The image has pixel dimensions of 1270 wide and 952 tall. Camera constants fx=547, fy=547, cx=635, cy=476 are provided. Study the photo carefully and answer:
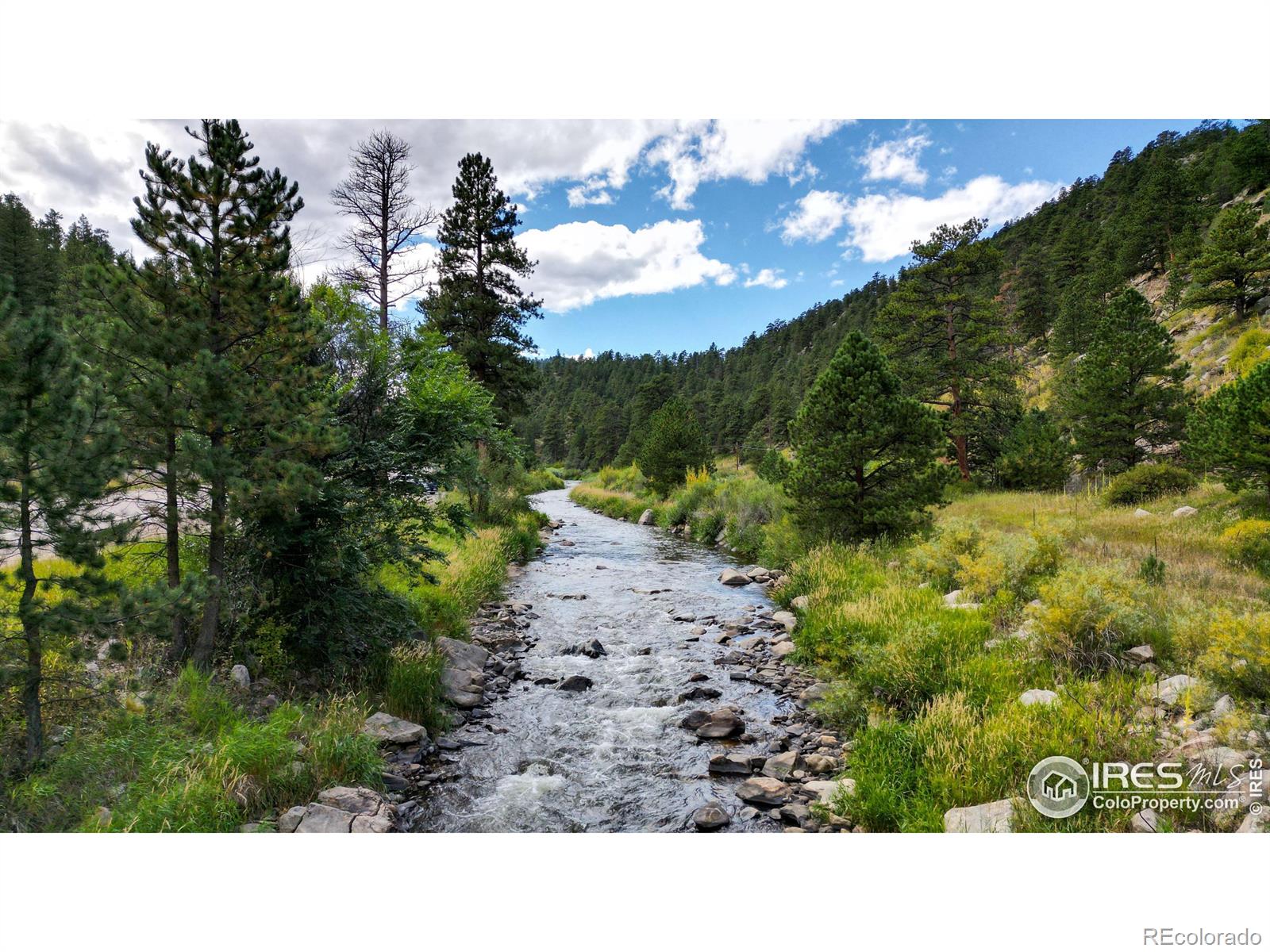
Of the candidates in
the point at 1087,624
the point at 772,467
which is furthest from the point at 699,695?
the point at 772,467

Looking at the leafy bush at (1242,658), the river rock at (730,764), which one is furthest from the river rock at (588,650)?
the leafy bush at (1242,658)

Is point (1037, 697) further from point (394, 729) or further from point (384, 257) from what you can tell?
point (384, 257)

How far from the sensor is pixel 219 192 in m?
6.06

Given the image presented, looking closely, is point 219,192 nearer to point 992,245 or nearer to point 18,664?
point 18,664

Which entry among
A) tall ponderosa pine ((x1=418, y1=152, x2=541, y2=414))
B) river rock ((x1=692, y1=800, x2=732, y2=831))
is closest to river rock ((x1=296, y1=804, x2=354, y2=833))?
river rock ((x1=692, y1=800, x2=732, y2=831))

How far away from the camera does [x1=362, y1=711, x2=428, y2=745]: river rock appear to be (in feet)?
22.0

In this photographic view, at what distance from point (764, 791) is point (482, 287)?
22453 millimetres

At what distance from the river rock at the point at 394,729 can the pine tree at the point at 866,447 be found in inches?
390

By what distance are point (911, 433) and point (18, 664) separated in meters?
14.2

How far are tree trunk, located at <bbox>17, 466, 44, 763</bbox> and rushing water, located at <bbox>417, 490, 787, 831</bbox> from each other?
130 inches

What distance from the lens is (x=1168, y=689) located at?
541 centimetres

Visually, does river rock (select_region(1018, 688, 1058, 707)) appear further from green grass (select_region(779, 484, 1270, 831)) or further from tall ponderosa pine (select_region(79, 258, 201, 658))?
tall ponderosa pine (select_region(79, 258, 201, 658))

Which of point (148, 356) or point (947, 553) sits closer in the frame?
point (148, 356)

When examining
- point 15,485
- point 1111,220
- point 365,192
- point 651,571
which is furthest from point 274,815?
point 1111,220
